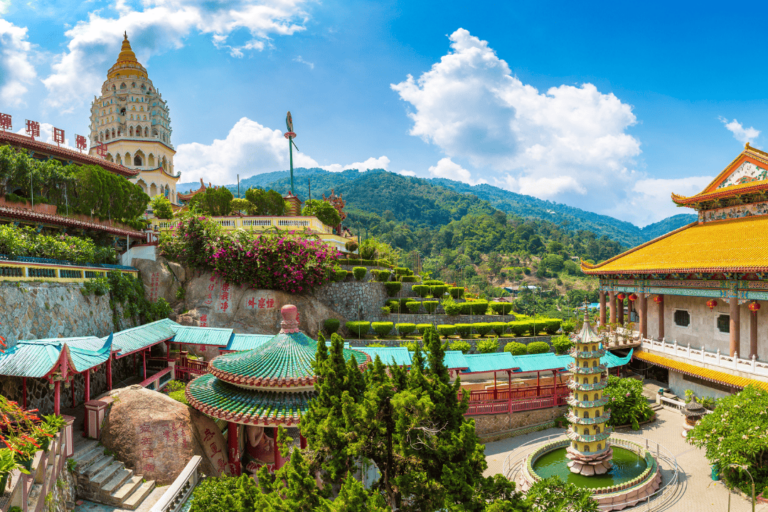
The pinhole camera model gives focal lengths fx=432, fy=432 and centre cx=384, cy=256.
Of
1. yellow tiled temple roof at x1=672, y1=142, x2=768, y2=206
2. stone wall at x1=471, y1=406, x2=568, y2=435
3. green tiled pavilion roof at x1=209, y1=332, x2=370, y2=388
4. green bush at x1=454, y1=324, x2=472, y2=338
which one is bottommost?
stone wall at x1=471, y1=406, x2=568, y2=435

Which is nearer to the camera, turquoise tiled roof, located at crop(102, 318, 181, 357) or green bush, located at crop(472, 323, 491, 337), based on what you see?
turquoise tiled roof, located at crop(102, 318, 181, 357)

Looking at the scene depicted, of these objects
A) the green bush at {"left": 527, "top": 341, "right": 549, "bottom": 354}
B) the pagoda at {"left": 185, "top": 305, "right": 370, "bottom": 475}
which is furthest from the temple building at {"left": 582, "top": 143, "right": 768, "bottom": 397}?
the pagoda at {"left": 185, "top": 305, "right": 370, "bottom": 475}

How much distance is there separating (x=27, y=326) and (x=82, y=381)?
237cm

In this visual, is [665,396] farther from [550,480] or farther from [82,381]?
[82,381]

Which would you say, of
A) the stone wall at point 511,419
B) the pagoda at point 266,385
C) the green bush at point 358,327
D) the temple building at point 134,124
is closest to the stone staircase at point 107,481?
the pagoda at point 266,385

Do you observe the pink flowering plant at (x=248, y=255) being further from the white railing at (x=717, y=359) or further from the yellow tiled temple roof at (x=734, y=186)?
the yellow tiled temple roof at (x=734, y=186)

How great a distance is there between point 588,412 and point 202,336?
13479 mm

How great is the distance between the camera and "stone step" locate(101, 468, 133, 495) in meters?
9.23

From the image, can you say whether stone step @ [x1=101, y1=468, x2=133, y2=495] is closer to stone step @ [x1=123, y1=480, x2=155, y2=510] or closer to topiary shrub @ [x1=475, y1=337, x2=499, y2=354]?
stone step @ [x1=123, y1=480, x2=155, y2=510]

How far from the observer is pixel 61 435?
9102mm

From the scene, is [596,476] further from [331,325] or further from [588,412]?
[331,325]

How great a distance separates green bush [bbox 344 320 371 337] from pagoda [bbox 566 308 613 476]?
12.6 meters

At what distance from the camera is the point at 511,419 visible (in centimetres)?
1680

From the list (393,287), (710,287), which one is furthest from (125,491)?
(710,287)
